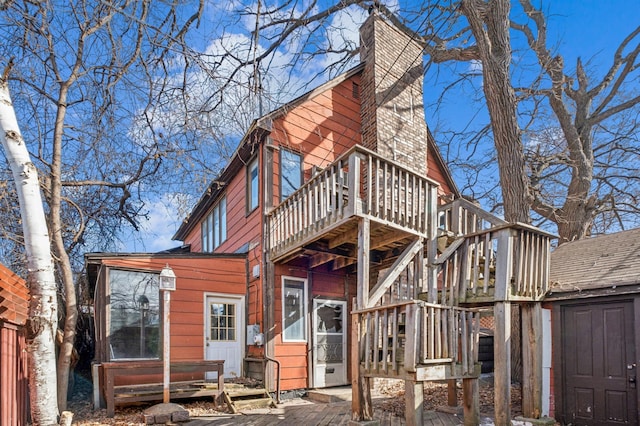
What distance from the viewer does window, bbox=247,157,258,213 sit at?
9375mm

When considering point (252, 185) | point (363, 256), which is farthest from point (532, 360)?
point (252, 185)

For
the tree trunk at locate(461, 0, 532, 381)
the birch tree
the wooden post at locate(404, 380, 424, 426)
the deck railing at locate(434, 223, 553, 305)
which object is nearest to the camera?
the wooden post at locate(404, 380, 424, 426)

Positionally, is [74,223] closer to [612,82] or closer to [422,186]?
[422,186]

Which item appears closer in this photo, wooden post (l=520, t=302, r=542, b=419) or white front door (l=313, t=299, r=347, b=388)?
wooden post (l=520, t=302, r=542, b=419)

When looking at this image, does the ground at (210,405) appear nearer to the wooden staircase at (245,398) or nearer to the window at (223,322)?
the wooden staircase at (245,398)

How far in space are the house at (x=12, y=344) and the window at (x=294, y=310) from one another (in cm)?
475

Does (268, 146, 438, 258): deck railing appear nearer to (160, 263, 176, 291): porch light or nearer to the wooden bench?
(160, 263, 176, 291): porch light

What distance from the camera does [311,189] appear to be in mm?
7699

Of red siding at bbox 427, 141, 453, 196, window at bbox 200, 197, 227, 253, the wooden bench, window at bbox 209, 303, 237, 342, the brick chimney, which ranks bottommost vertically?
the wooden bench

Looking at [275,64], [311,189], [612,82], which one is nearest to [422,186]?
[311,189]

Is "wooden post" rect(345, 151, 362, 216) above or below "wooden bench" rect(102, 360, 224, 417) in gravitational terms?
above

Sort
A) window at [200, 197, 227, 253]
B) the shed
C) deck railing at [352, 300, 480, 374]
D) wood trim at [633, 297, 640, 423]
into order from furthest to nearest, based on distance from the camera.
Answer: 1. window at [200, 197, 227, 253]
2. the shed
3. wood trim at [633, 297, 640, 423]
4. deck railing at [352, 300, 480, 374]

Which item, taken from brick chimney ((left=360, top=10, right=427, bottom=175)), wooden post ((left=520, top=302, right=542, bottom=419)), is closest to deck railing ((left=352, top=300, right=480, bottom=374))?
wooden post ((left=520, top=302, right=542, bottom=419))

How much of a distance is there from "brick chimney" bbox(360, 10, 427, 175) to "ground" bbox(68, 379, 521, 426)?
5.10 m
